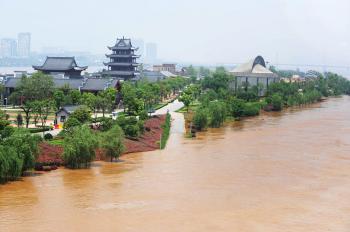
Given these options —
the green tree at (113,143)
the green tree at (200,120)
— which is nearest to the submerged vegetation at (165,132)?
the green tree at (200,120)

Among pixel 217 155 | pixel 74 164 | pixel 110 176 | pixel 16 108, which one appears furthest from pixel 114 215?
pixel 16 108

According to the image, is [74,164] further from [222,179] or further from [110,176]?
[222,179]

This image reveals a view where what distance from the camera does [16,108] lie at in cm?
5034

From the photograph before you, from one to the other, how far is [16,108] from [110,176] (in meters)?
25.5

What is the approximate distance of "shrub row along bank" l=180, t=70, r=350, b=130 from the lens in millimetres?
46984

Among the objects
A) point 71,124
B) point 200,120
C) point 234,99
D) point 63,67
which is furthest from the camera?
point 63,67

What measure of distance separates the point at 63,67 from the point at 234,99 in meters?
17.6

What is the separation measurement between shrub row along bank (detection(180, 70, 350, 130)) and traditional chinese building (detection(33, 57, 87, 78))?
11373 millimetres

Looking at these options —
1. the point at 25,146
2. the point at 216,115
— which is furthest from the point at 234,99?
the point at 25,146

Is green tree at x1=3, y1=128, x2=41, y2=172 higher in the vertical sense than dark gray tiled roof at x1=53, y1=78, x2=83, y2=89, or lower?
lower

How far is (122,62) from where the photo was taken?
68312mm

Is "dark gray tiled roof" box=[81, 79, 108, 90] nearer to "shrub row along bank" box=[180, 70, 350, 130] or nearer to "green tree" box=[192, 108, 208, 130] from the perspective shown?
"shrub row along bank" box=[180, 70, 350, 130]

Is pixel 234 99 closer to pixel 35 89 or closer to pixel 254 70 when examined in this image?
pixel 35 89

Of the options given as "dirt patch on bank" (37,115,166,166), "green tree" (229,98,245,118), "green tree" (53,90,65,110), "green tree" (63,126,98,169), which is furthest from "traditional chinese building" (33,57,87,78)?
"green tree" (63,126,98,169)
